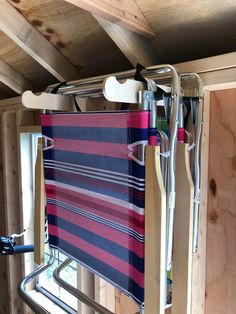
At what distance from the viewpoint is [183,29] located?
1.14 m

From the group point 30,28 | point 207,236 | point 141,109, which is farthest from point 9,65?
point 207,236

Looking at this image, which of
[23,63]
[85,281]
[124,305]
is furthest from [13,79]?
[124,305]

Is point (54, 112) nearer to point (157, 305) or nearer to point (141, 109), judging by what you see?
point (141, 109)

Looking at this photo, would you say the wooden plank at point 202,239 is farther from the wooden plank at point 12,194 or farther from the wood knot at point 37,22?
the wooden plank at point 12,194

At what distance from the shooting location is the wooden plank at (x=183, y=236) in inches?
38.2

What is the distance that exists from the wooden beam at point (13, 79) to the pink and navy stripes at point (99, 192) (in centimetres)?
75

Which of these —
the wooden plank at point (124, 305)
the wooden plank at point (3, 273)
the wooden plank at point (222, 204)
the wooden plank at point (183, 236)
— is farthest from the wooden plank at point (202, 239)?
the wooden plank at point (3, 273)

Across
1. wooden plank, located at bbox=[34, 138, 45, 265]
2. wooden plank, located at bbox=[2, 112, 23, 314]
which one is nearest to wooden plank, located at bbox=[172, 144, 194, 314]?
wooden plank, located at bbox=[34, 138, 45, 265]

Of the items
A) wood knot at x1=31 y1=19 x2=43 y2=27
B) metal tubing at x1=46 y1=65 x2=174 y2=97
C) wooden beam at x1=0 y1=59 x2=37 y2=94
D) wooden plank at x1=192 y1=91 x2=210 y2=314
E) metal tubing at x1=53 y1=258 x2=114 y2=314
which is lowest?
metal tubing at x1=53 y1=258 x2=114 y2=314

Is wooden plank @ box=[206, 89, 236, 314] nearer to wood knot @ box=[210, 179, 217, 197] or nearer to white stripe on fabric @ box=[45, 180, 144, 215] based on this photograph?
wood knot @ box=[210, 179, 217, 197]

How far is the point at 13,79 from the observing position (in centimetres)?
194

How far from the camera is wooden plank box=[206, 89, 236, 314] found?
1.17 m

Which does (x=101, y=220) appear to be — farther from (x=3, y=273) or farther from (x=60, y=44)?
(x=3, y=273)

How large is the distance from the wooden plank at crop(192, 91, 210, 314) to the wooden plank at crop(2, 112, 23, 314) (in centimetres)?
159
